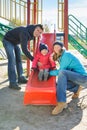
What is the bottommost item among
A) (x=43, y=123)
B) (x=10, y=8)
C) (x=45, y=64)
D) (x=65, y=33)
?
(x=43, y=123)

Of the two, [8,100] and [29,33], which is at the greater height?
[29,33]

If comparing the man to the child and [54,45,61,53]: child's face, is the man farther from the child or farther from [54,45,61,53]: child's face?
[54,45,61,53]: child's face

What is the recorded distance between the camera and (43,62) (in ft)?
22.8

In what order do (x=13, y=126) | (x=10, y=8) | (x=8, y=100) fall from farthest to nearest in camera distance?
(x=10, y=8)
(x=8, y=100)
(x=13, y=126)

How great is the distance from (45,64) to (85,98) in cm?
109

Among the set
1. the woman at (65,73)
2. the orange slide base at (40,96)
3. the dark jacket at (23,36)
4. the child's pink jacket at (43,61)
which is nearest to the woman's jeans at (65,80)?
the woman at (65,73)

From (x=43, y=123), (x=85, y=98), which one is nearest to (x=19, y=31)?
(x=85, y=98)

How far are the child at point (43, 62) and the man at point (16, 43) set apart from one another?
147mm

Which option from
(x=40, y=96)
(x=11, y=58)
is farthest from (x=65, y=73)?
(x=11, y=58)

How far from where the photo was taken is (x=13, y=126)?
495 centimetres

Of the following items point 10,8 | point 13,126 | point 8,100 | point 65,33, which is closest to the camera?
point 13,126

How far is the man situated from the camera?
22.0 ft

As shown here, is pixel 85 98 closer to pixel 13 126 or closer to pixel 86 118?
pixel 86 118

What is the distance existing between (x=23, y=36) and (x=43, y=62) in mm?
699
